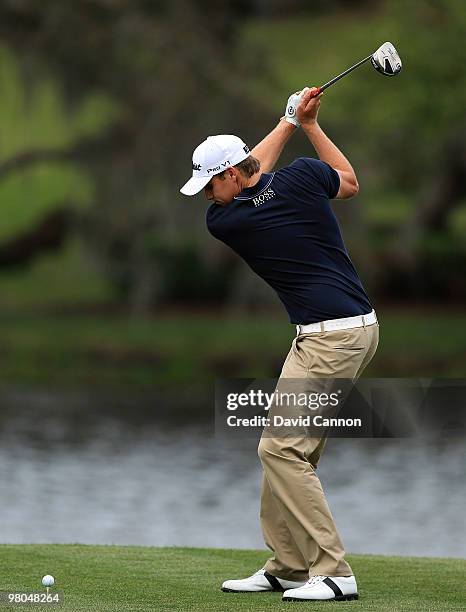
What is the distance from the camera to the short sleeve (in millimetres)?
6387

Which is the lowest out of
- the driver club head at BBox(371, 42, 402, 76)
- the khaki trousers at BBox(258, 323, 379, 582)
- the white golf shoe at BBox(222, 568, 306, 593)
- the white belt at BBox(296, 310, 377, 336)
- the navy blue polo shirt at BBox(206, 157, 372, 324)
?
the white golf shoe at BBox(222, 568, 306, 593)

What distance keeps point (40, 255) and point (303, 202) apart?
90.3ft

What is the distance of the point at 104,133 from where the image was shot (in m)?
25.8

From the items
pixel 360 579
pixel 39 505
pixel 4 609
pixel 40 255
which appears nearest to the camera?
pixel 4 609

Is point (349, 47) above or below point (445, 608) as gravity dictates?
above

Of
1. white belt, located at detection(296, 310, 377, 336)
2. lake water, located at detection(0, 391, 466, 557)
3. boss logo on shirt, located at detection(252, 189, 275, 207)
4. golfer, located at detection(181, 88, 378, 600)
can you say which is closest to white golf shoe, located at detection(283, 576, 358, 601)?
golfer, located at detection(181, 88, 378, 600)

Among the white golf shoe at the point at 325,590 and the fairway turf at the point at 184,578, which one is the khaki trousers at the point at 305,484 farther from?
the fairway turf at the point at 184,578

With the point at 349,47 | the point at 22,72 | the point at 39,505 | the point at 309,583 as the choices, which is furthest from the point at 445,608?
the point at 349,47

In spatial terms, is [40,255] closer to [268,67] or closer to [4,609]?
[268,67]

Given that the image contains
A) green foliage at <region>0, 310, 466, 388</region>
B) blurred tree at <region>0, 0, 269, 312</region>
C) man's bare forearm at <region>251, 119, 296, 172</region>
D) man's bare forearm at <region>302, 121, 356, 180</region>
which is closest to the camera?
man's bare forearm at <region>302, 121, 356, 180</region>

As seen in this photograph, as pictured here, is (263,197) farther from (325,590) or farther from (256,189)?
(325,590)

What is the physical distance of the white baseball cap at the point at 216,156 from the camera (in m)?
6.38

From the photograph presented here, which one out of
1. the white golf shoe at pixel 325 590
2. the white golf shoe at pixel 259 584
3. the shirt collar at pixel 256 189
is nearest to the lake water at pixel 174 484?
the white golf shoe at pixel 259 584

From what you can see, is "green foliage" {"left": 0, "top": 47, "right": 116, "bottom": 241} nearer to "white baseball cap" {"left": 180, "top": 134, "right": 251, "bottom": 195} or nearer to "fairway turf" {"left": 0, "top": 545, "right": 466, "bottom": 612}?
"fairway turf" {"left": 0, "top": 545, "right": 466, "bottom": 612}
